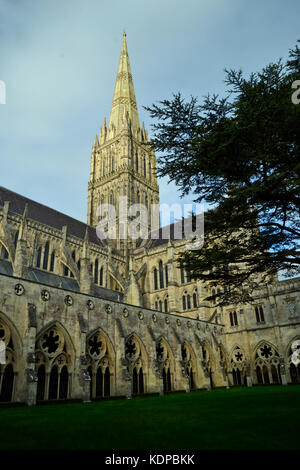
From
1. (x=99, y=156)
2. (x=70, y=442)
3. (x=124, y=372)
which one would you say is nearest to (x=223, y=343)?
(x=124, y=372)

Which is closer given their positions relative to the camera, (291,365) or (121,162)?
(291,365)

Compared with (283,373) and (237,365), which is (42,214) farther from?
(283,373)

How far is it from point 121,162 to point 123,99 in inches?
629

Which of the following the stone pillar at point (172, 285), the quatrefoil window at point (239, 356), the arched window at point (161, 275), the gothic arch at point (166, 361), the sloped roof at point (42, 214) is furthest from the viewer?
the arched window at point (161, 275)

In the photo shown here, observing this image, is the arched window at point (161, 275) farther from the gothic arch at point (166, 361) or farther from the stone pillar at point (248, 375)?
the gothic arch at point (166, 361)

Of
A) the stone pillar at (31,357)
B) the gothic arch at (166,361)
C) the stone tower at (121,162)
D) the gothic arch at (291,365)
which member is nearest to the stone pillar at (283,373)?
the gothic arch at (291,365)

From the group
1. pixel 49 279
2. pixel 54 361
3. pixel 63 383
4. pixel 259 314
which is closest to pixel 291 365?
pixel 259 314

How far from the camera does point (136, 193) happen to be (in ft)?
176

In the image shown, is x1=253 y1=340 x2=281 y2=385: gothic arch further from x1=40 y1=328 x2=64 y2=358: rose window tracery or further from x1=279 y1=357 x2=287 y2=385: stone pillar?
x1=40 y1=328 x2=64 y2=358: rose window tracery

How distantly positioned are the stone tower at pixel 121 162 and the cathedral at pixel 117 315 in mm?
249

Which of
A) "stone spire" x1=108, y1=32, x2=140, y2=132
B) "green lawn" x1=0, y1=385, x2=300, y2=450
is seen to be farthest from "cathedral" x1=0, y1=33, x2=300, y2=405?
"green lawn" x1=0, y1=385, x2=300, y2=450

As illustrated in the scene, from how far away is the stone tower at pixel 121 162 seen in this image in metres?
53.2

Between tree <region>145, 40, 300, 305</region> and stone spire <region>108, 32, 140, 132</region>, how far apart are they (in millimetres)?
48860

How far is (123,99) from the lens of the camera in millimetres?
62250
